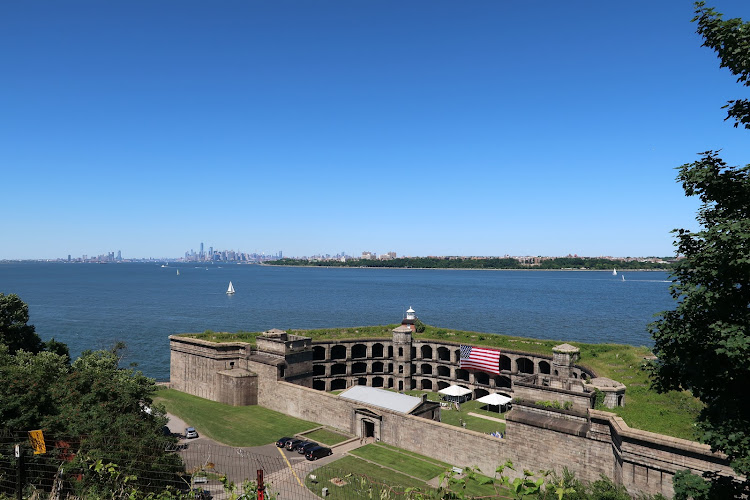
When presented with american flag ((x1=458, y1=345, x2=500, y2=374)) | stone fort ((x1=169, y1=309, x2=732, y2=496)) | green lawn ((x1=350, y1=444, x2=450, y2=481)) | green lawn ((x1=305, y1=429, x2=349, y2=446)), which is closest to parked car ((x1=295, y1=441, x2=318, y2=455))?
green lawn ((x1=305, y1=429, x2=349, y2=446))

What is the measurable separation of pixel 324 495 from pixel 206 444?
49.2 ft

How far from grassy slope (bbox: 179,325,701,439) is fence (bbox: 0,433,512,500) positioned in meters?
16.3

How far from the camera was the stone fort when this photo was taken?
27.8 metres

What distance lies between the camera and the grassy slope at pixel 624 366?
92.8 feet

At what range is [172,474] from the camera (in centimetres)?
2573

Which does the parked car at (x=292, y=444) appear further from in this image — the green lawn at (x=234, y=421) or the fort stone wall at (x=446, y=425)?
the fort stone wall at (x=446, y=425)

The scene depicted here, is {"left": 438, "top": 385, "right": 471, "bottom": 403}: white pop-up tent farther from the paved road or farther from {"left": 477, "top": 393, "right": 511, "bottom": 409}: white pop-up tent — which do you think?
the paved road

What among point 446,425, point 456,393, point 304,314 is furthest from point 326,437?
point 304,314

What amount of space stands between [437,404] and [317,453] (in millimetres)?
13724

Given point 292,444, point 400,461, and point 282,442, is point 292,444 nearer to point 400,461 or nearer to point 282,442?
point 282,442

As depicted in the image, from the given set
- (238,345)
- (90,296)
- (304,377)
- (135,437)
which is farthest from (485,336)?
(90,296)

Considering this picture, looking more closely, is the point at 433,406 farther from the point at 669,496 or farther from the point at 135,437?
the point at 135,437

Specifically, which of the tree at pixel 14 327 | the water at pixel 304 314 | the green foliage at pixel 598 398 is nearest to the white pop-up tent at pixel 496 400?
the green foliage at pixel 598 398

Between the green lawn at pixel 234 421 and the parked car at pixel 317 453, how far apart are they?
5.81m
